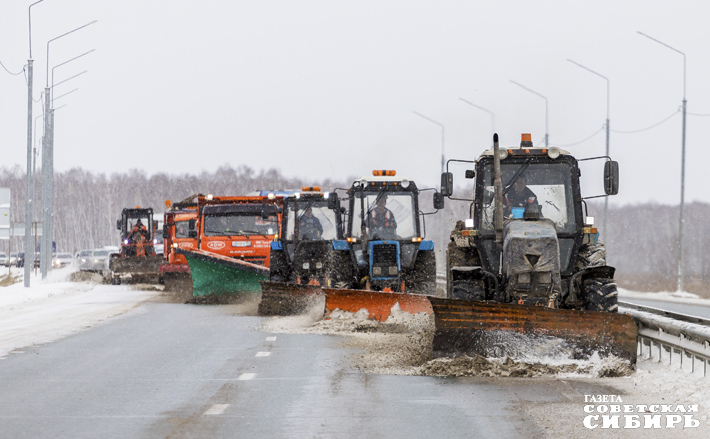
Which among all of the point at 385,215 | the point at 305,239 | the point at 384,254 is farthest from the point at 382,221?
the point at 305,239

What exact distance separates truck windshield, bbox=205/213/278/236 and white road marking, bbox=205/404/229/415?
667 inches

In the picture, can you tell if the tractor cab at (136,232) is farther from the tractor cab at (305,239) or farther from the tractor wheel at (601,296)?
the tractor wheel at (601,296)

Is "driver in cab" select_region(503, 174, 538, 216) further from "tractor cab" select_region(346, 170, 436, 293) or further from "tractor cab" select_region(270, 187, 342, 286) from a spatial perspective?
"tractor cab" select_region(270, 187, 342, 286)

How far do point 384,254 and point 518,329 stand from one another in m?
7.66

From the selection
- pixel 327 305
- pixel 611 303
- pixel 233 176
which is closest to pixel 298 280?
pixel 327 305

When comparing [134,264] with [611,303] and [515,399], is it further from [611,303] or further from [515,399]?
[515,399]

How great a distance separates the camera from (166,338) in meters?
15.4

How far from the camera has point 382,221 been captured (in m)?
19.1

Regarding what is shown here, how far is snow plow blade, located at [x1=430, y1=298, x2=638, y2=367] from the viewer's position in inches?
424

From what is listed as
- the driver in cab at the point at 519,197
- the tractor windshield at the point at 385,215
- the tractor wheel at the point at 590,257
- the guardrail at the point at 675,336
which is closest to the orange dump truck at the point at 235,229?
the tractor windshield at the point at 385,215

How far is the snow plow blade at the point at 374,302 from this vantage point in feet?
51.3

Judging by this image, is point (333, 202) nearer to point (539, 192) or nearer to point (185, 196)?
point (539, 192)

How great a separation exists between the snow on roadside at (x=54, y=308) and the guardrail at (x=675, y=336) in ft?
25.7

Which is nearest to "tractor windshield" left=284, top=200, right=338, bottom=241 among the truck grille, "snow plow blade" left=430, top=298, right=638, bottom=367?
the truck grille
